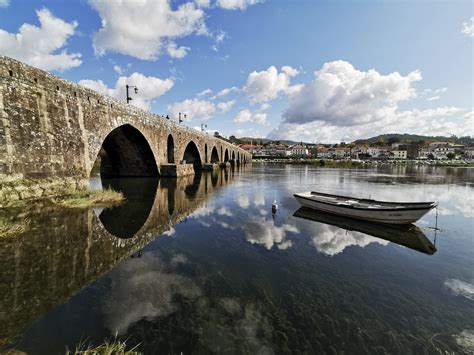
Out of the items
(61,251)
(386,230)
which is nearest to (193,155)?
(386,230)

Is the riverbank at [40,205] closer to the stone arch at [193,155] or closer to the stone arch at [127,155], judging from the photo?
the stone arch at [127,155]

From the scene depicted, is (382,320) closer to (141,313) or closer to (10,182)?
(141,313)

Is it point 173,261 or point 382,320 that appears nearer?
point 382,320

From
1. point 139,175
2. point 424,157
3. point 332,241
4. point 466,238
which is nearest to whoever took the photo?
point 332,241

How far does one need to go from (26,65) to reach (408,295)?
61.6 ft

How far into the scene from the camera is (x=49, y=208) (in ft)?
37.9

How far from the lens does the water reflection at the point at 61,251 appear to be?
4793 mm

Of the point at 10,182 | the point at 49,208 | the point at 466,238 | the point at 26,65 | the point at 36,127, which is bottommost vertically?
the point at 466,238

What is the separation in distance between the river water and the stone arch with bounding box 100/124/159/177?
666 inches

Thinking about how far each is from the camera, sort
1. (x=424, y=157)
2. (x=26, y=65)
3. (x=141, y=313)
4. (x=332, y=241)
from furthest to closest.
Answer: (x=424, y=157) → (x=26, y=65) → (x=332, y=241) → (x=141, y=313)

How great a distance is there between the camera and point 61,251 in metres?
7.23

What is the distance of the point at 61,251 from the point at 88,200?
7.21m

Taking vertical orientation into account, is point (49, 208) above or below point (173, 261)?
above

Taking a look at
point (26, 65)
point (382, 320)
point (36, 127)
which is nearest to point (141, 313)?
point (382, 320)
